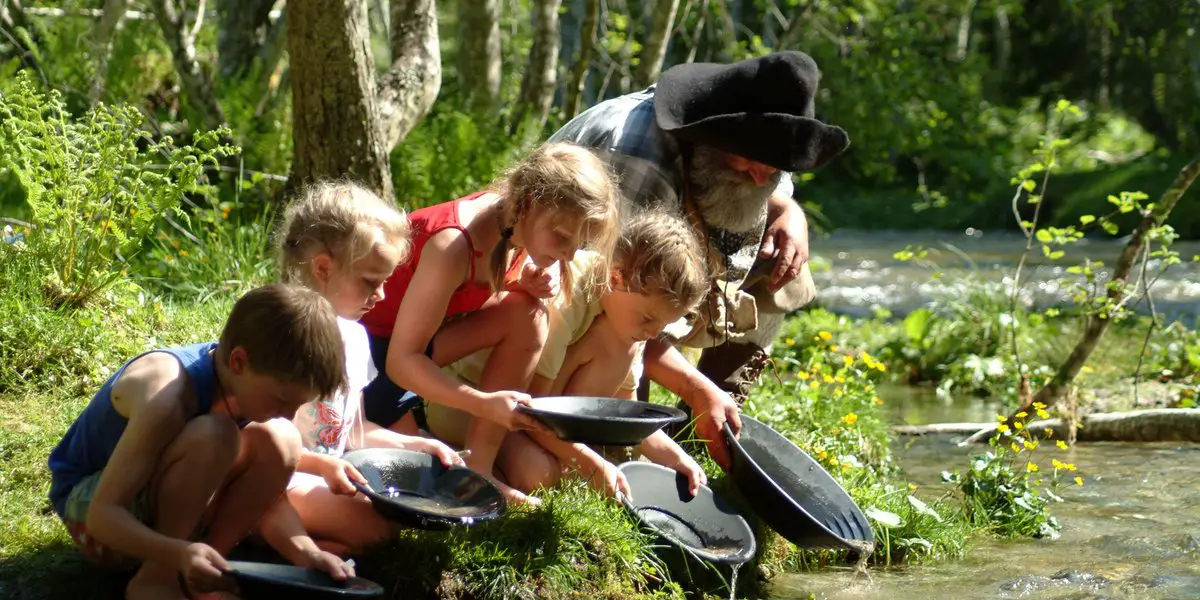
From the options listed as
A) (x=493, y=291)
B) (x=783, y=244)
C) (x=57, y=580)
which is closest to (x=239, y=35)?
(x=783, y=244)

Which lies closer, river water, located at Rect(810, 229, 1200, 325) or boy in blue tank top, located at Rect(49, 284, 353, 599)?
boy in blue tank top, located at Rect(49, 284, 353, 599)

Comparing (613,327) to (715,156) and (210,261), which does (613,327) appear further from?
(210,261)

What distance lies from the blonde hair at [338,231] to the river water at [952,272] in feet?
17.6

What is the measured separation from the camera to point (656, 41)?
7406 millimetres

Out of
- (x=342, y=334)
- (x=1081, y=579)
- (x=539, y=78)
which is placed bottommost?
(x=1081, y=579)

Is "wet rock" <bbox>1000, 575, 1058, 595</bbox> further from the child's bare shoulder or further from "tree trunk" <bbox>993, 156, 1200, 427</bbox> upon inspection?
the child's bare shoulder

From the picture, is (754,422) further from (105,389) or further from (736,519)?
(105,389)

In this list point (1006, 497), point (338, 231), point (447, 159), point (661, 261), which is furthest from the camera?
point (447, 159)

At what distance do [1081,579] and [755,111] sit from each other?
1.70 meters

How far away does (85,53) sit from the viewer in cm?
738

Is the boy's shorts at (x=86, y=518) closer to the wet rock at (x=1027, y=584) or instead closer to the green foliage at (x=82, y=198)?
the green foliage at (x=82, y=198)

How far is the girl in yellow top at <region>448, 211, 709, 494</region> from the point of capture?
11.5 ft

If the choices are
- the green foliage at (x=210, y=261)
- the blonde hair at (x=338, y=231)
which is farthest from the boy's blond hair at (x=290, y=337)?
the green foliage at (x=210, y=261)

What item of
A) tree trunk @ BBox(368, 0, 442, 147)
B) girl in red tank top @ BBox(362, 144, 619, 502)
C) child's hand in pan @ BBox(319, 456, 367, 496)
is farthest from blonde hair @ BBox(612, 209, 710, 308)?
tree trunk @ BBox(368, 0, 442, 147)
